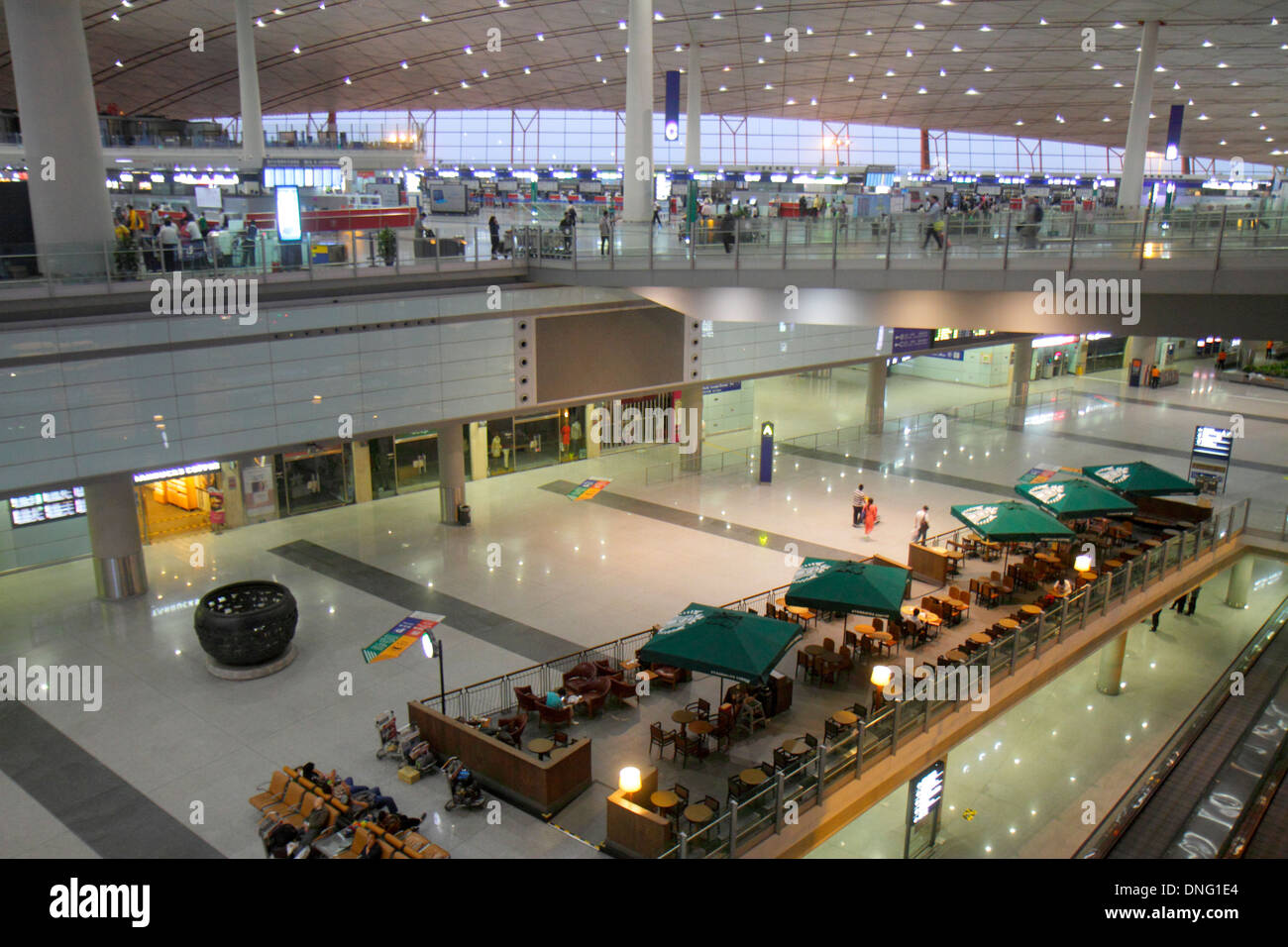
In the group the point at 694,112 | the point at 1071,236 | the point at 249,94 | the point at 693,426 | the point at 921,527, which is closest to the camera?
the point at 1071,236

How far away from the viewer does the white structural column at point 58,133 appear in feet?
50.5

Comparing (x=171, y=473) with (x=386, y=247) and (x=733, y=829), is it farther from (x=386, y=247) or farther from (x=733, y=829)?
(x=733, y=829)

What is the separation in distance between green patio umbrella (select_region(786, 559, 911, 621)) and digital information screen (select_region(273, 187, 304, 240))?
39.4 ft

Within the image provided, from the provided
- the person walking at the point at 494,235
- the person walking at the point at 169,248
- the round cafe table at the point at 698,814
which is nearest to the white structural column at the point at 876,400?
the person walking at the point at 494,235

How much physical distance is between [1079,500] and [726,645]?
390 inches

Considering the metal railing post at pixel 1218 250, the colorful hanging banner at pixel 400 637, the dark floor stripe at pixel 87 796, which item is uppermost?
the metal railing post at pixel 1218 250

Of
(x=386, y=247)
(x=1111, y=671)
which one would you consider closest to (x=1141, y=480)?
(x=1111, y=671)

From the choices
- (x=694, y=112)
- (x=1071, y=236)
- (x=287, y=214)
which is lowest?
(x=1071, y=236)

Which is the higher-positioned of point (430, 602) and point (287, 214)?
point (287, 214)

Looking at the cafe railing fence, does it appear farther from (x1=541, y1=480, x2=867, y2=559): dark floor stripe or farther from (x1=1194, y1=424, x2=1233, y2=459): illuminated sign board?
(x1=1194, y1=424, x2=1233, y2=459): illuminated sign board

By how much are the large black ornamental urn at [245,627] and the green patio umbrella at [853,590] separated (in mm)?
8262

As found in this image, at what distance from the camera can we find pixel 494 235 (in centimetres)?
2131

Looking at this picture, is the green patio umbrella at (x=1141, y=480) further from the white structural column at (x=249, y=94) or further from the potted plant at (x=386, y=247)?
the white structural column at (x=249, y=94)
